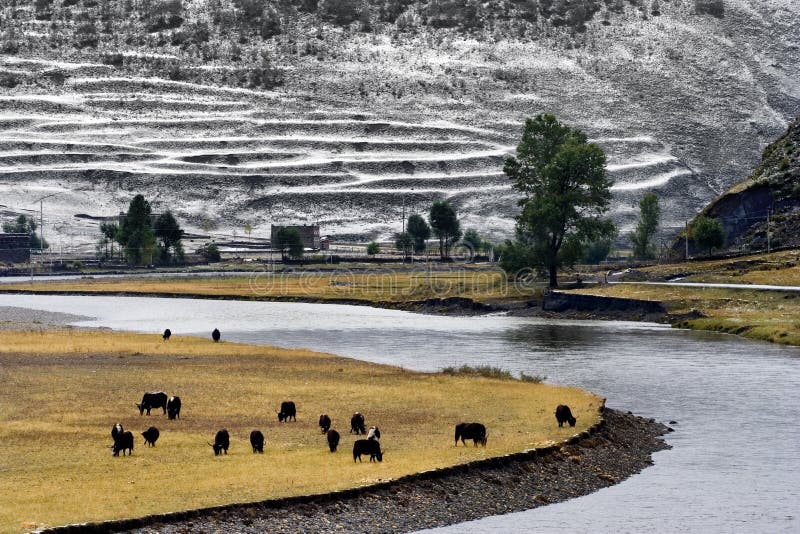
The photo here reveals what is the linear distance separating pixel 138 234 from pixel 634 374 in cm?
13773

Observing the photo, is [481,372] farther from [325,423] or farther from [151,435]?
[151,435]

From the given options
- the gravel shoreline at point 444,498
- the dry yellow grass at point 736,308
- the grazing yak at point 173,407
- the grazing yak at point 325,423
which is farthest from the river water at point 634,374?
the grazing yak at point 173,407

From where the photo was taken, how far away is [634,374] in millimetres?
62938

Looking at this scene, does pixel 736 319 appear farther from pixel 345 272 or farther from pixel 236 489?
pixel 345 272

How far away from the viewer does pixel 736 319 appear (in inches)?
3497

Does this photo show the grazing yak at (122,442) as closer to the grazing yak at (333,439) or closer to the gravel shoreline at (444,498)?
the grazing yak at (333,439)

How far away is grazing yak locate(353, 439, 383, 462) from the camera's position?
3759 cm

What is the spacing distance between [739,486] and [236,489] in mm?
13829

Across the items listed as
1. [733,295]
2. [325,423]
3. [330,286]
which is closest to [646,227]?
[330,286]

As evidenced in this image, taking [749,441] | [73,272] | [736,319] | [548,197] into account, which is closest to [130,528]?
[749,441]

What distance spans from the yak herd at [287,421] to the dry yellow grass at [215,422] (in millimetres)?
380

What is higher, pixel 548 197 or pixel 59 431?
pixel 548 197

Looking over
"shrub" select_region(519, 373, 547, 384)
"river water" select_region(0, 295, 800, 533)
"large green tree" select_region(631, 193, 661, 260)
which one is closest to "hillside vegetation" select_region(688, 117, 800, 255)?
"large green tree" select_region(631, 193, 661, 260)

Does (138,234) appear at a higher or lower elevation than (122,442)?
higher
